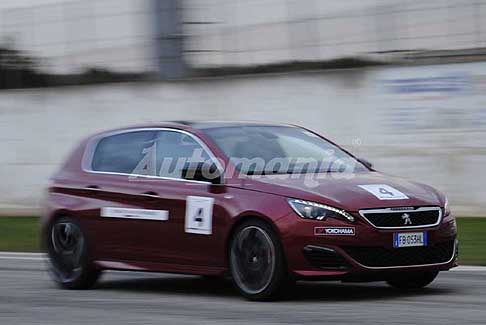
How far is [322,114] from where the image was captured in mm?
19781

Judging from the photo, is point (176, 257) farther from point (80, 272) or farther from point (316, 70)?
point (316, 70)

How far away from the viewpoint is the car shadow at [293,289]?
10195mm

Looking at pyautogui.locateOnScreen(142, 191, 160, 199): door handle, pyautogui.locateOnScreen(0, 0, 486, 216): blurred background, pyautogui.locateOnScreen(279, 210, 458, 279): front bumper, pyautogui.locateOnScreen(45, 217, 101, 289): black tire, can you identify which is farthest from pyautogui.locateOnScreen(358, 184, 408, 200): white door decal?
pyautogui.locateOnScreen(0, 0, 486, 216): blurred background

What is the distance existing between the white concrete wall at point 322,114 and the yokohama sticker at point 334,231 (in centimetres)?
900

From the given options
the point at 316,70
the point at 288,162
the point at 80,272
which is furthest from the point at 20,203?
the point at 288,162

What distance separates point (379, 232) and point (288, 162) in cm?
135

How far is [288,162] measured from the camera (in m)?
10.6

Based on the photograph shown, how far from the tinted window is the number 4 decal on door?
16.0 inches

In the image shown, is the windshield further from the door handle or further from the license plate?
the license plate

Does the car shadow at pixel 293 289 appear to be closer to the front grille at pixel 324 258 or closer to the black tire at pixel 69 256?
the black tire at pixel 69 256

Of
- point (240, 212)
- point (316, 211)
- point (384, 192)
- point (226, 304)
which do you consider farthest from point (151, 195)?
point (384, 192)

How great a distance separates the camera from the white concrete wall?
60.1 ft

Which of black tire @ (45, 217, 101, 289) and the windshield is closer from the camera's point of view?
the windshield

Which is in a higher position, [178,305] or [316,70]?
[316,70]
